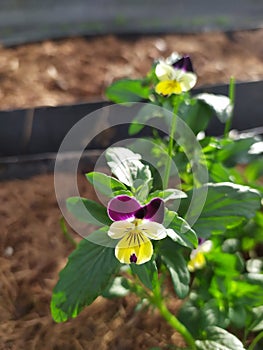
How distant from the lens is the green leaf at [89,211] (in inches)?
40.8

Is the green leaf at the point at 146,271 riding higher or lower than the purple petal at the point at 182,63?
lower

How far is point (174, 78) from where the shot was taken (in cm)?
109

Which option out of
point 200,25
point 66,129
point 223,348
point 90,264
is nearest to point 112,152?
point 90,264

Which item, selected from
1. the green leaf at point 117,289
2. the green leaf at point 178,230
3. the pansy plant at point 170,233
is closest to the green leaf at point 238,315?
the pansy plant at point 170,233

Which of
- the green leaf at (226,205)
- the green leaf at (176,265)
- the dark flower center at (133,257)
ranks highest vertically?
the dark flower center at (133,257)

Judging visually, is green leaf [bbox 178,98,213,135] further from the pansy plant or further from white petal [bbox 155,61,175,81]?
white petal [bbox 155,61,175,81]

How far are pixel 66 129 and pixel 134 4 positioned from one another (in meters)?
0.81

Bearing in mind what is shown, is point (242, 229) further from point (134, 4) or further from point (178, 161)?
point (134, 4)

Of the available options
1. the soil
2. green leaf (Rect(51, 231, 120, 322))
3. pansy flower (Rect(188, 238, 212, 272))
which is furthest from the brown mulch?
green leaf (Rect(51, 231, 120, 322))

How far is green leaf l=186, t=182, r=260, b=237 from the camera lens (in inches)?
44.6

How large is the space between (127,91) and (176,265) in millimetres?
425

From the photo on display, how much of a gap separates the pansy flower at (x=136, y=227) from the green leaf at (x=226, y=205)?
0.22 metres

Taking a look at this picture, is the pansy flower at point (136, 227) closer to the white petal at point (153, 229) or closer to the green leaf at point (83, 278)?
the white petal at point (153, 229)

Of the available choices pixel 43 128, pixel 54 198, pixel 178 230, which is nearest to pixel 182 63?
pixel 178 230
